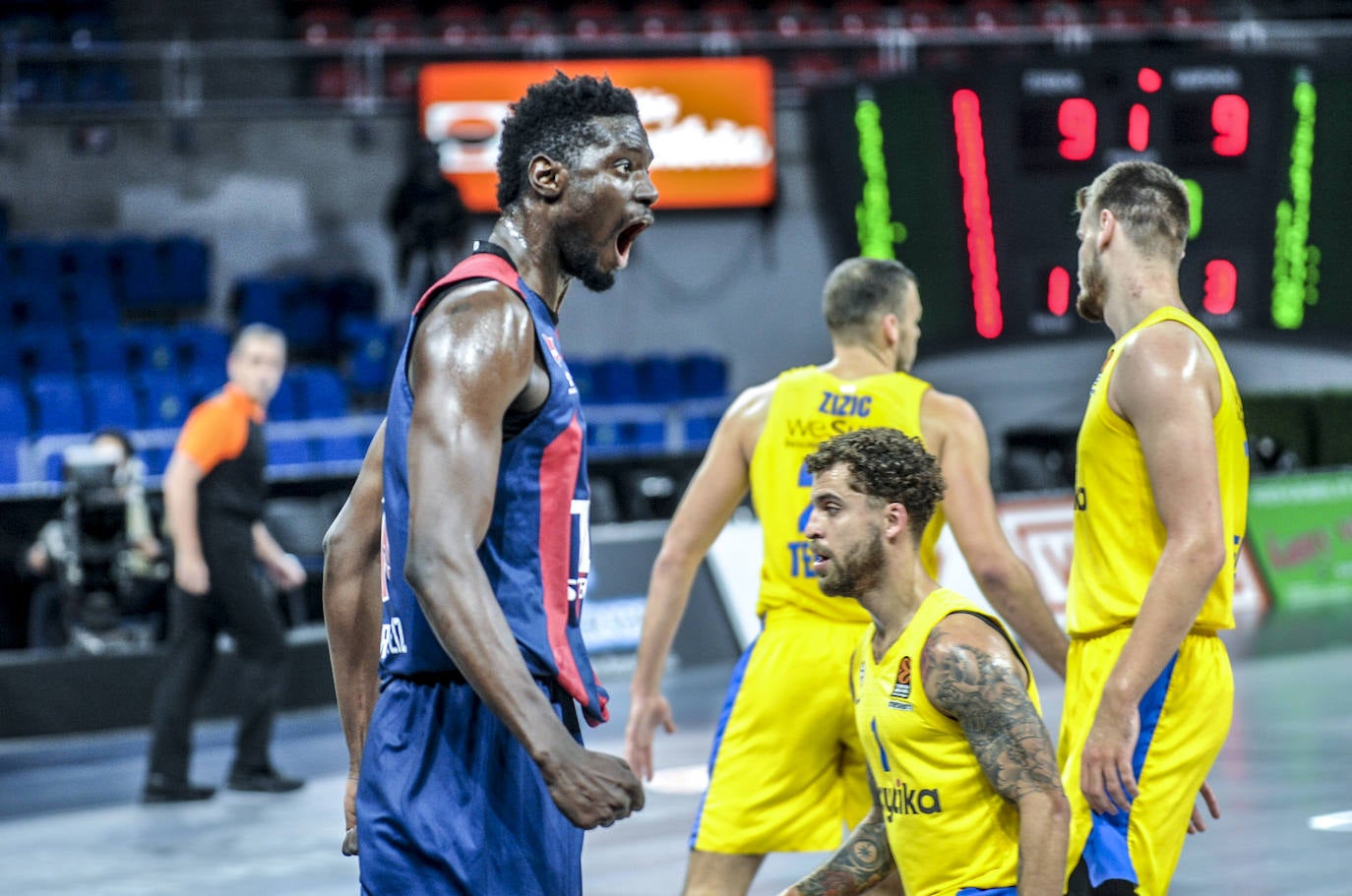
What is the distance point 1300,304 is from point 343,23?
11.0 metres

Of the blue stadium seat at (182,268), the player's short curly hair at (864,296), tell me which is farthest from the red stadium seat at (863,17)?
the player's short curly hair at (864,296)

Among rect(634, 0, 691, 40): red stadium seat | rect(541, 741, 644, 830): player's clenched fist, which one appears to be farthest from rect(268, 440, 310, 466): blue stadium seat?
rect(541, 741, 644, 830): player's clenched fist

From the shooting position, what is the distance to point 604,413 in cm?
1627

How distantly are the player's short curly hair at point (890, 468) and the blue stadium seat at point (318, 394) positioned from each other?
12609 mm

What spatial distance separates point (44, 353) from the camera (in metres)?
15.4

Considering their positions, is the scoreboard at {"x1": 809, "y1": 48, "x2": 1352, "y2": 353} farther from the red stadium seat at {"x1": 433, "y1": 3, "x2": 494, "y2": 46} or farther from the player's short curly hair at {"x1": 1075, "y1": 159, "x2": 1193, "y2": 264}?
the player's short curly hair at {"x1": 1075, "y1": 159, "x2": 1193, "y2": 264}

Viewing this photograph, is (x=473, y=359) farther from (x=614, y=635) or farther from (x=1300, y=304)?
(x=1300, y=304)

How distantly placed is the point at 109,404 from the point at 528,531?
42.4 ft

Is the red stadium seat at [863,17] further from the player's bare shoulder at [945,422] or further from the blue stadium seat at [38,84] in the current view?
the player's bare shoulder at [945,422]

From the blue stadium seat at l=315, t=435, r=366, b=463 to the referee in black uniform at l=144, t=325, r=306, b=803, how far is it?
6924 millimetres

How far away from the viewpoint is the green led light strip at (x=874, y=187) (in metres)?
13.8

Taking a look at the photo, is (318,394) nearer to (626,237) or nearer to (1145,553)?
(1145,553)

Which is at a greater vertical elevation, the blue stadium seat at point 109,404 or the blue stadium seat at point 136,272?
the blue stadium seat at point 136,272

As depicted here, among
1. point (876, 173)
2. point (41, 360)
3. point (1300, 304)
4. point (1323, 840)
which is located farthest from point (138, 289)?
point (1323, 840)
